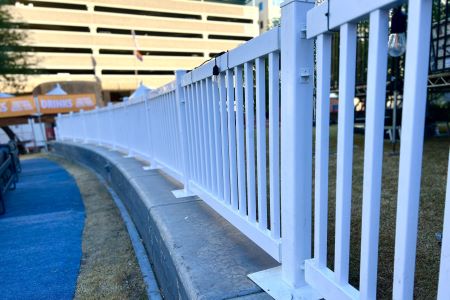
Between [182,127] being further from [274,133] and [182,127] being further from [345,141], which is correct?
[345,141]

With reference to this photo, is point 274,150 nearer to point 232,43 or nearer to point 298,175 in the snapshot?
point 298,175

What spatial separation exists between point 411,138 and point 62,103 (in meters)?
20.9

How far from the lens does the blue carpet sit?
2.80 meters

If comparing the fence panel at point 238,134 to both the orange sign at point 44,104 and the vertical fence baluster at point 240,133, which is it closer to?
the vertical fence baluster at point 240,133

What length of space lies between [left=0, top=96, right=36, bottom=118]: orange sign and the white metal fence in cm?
1825

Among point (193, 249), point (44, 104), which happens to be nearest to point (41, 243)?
point (193, 249)

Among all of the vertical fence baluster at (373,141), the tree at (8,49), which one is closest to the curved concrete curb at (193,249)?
the vertical fence baluster at (373,141)

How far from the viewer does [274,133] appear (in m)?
1.67

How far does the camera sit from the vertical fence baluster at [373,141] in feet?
3.27

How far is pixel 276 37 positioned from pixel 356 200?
2571mm

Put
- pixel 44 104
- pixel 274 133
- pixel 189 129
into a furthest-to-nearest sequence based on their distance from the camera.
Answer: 1. pixel 44 104
2. pixel 189 129
3. pixel 274 133

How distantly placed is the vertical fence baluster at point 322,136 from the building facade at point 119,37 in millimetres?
41425

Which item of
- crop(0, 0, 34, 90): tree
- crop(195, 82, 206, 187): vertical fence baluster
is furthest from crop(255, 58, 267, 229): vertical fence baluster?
crop(0, 0, 34, 90): tree

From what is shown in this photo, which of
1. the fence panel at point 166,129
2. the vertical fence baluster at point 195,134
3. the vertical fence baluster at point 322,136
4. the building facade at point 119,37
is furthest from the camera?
the building facade at point 119,37
